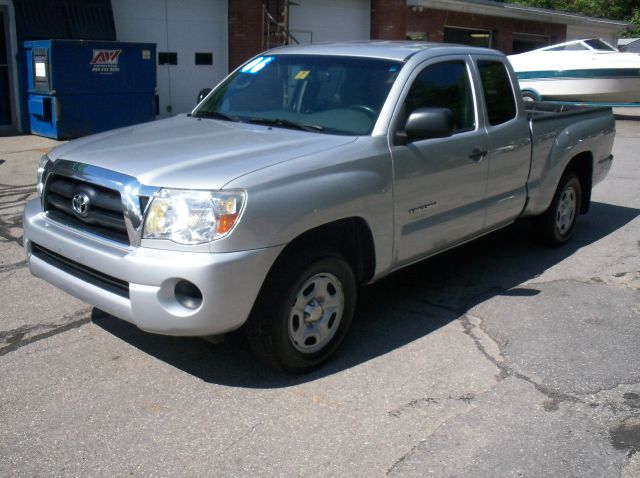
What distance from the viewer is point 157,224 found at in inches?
144

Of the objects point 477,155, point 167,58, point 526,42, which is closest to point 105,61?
point 167,58

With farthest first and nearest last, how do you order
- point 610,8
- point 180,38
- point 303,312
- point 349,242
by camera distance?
1. point 610,8
2. point 180,38
3. point 349,242
4. point 303,312

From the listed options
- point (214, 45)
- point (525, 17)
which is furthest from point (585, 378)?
point (525, 17)

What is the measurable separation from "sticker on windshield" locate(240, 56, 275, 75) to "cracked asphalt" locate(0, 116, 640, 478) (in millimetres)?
1910

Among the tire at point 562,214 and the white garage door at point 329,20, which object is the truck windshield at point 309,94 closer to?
the tire at point 562,214

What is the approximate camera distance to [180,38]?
1545 cm

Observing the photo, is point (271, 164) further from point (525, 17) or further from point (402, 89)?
point (525, 17)

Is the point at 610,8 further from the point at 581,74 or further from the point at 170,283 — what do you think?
the point at 170,283

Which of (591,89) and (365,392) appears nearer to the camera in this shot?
(365,392)

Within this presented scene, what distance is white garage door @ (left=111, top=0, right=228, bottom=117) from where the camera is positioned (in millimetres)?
14555

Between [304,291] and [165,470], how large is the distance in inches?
49.8

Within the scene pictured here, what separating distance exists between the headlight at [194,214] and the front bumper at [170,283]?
93mm

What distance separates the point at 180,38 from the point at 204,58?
75 cm

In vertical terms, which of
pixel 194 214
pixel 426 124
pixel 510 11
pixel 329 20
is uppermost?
pixel 510 11
